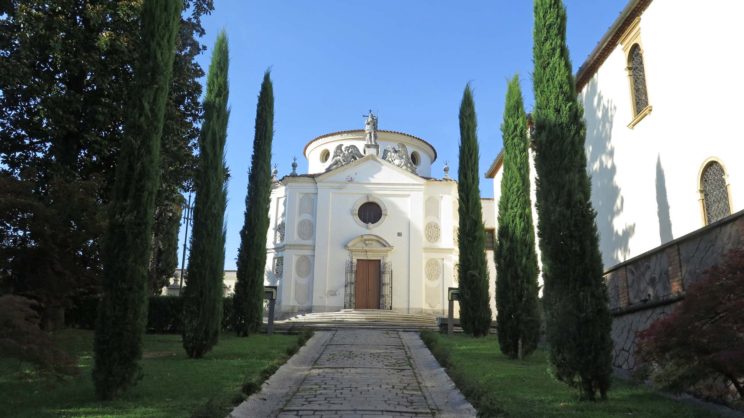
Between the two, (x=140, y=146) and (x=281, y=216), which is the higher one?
(x=281, y=216)

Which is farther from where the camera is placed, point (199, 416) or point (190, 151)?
point (190, 151)

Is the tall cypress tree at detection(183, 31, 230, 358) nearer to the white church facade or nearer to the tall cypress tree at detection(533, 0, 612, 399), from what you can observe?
the tall cypress tree at detection(533, 0, 612, 399)

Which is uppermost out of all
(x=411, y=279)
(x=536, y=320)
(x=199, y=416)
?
(x=411, y=279)

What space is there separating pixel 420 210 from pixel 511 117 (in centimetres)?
1551

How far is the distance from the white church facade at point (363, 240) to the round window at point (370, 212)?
5 centimetres

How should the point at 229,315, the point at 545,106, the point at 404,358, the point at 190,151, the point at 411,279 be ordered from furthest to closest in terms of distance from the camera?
the point at 411,279
the point at 229,315
the point at 190,151
the point at 404,358
the point at 545,106

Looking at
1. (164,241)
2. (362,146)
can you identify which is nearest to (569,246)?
(164,241)

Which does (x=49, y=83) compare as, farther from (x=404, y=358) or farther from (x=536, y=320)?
(x=536, y=320)

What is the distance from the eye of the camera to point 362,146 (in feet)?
111

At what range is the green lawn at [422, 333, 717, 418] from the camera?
6.77m

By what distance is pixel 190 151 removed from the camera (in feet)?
52.1

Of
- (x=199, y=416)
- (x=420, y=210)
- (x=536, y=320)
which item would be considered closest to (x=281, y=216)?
(x=420, y=210)

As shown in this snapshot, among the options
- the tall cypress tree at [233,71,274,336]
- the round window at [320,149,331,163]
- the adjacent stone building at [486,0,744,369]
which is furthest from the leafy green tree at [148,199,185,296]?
the round window at [320,149,331,163]

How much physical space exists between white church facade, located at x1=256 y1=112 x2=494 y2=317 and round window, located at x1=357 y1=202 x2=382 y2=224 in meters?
0.05
